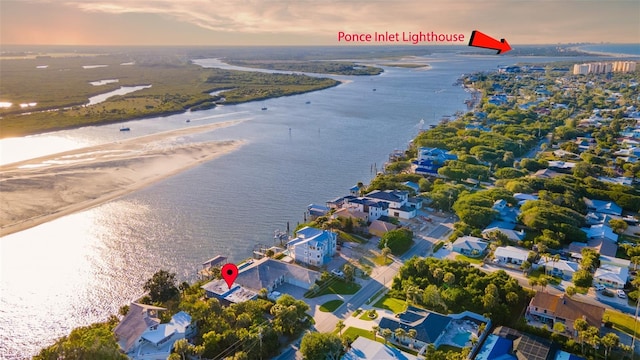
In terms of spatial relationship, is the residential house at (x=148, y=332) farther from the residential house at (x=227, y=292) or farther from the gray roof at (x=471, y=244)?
the gray roof at (x=471, y=244)

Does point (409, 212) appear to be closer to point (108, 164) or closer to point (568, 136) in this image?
point (108, 164)

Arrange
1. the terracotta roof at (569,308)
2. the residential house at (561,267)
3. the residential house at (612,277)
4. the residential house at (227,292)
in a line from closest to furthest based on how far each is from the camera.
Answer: the terracotta roof at (569,308) → the residential house at (227,292) → the residential house at (612,277) → the residential house at (561,267)

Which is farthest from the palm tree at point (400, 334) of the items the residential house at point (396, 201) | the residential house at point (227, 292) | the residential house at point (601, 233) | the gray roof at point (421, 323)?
the residential house at point (601, 233)

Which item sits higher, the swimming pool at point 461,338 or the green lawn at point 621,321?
the swimming pool at point 461,338

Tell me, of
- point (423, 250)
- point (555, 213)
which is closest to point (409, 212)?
point (423, 250)

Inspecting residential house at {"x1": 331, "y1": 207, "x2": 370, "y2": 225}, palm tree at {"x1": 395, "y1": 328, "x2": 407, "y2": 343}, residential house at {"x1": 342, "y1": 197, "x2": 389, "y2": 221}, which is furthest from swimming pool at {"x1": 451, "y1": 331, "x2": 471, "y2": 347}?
residential house at {"x1": 342, "y1": 197, "x2": 389, "y2": 221}

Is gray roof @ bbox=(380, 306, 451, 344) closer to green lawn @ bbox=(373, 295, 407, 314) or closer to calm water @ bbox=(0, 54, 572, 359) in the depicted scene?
green lawn @ bbox=(373, 295, 407, 314)

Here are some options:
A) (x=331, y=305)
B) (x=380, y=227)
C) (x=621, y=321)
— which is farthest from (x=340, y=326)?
(x=621, y=321)

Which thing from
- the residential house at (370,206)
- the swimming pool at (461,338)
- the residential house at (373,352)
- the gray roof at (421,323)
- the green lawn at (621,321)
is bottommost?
the green lawn at (621,321)
